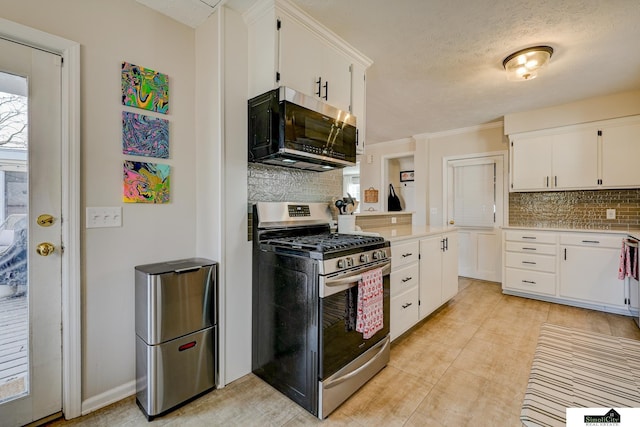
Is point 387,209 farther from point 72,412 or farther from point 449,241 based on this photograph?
point 72,412

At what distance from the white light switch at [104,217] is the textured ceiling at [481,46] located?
1578mm

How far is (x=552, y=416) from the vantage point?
1487 mm

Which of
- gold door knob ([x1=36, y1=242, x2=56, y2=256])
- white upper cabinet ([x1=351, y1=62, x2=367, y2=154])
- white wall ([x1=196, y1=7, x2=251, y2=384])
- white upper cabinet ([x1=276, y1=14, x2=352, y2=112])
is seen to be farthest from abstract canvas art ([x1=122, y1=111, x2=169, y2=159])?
white upper cabinet ([x1=351, y1=62, x2=367, y2=154])

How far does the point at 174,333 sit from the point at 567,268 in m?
4.18

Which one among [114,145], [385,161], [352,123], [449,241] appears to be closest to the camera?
[114,145]

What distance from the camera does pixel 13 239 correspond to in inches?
59.3

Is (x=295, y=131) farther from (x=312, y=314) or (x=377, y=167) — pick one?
(x=377, y=167)

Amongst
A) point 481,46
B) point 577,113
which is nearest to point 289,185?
point 481,46

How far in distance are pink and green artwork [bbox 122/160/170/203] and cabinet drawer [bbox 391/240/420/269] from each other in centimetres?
172

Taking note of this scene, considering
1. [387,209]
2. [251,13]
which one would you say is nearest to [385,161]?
[387,209]

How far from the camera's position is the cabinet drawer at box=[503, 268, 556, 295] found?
139 inches

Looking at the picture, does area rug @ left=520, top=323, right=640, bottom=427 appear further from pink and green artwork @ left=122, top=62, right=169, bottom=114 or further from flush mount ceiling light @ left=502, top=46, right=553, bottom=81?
pink and green artwork @ left=122, top=62, right=169, bottom=114

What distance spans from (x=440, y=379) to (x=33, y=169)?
277cm

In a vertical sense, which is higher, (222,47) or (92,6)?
(92,6)
